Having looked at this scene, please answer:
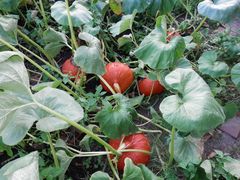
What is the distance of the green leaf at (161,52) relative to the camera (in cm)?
104

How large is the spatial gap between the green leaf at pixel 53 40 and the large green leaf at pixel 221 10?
1.59 feet

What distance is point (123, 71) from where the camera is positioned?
1251 millimetres

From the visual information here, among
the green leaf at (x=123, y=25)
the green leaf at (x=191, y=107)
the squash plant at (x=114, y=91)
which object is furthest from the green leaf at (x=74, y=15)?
the green leaf at (x=191, y=107)

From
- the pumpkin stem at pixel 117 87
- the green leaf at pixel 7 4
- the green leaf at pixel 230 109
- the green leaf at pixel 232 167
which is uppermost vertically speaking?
the green leaf at pixel 7 4

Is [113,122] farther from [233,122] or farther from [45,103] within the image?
[233,122]

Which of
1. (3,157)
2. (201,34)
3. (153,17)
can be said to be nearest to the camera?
(3,157)

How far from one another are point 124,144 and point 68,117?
0.98 ft

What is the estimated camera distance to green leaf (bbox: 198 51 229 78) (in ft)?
3.87

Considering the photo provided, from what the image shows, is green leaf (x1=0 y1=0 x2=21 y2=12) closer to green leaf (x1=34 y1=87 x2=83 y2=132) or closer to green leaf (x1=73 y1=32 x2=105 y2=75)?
green leaf (x1=73 y1=32 x2=105 y2=75)

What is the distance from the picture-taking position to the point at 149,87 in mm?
1266

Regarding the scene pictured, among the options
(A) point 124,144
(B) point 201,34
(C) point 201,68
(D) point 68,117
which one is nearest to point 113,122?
(A) point 124,144

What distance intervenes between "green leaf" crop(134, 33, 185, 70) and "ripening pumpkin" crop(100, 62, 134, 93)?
175 mm

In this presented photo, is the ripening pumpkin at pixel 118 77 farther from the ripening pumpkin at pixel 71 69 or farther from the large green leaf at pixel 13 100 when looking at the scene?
the large green leaf at pixel 13 100

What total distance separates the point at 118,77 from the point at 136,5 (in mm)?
249
